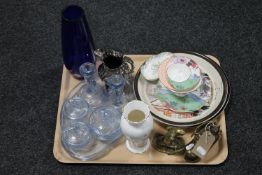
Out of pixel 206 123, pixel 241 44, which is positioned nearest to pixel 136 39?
pixel 241 44

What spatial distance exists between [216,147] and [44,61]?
0.62m

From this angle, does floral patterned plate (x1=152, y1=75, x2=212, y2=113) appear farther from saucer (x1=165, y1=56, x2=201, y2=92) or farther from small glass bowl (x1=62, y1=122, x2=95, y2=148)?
small glass bowl (x1=62, y1=122, x2=95, y2=148)

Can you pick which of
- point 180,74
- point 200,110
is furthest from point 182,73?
point 200,110

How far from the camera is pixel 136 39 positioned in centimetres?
133

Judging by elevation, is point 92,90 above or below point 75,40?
below

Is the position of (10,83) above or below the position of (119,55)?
below

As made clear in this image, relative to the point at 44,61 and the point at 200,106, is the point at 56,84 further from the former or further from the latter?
the point at 200,106

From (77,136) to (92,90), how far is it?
0.44 feet

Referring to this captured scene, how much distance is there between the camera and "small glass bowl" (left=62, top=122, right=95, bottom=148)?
3.22 feet

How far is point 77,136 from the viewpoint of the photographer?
0.99m

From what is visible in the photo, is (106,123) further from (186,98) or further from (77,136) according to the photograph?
(186,98)

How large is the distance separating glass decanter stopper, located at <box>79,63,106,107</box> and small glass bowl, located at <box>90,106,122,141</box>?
0.03 meters

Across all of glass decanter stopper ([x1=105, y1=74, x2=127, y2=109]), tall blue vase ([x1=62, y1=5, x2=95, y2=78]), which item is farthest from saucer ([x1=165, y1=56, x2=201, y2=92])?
tall blue vase ([x1=62, y1=5, x2=95, y2=78])

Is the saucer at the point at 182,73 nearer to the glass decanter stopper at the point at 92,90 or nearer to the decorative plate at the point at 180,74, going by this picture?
the decorative plate at the point at 180,74
